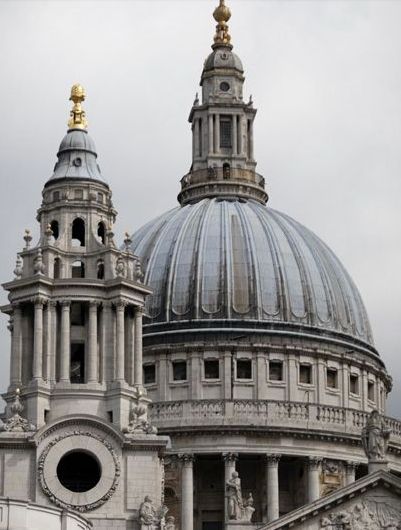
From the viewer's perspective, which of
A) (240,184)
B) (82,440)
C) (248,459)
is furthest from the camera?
(240,184)

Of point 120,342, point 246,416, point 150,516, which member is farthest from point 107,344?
point 246,416

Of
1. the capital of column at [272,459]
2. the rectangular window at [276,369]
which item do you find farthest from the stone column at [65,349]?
the rectangular window at [276,369]

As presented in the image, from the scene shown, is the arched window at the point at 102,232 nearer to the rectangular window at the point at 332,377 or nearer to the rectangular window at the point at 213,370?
the rectangular window at the point at 213,370

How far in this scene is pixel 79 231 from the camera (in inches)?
4323

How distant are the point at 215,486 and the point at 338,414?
873 cm

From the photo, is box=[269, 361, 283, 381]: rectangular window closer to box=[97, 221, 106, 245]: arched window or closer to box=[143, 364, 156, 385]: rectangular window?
box=[143, 364, 156, 385]: rectangular window

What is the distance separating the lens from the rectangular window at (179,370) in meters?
132

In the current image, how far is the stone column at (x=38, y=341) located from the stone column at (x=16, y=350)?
0.97 meters

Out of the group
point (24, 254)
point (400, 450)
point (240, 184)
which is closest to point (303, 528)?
point (24, 254)

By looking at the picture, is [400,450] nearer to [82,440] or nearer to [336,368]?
[336,368]

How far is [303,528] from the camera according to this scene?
105375 mm

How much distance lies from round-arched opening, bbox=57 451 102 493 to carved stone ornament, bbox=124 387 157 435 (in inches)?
90.0

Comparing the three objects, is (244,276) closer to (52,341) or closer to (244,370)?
(244,370)

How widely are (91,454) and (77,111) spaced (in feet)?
65.8
